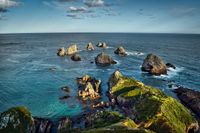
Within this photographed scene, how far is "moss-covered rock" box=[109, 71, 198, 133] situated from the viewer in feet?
133

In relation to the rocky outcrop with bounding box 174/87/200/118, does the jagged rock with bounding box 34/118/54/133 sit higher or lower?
higher

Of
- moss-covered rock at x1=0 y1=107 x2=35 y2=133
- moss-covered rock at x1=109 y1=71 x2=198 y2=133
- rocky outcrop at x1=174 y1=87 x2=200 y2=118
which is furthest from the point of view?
rocky outcrop at x1=174 y1=87 x2=200 y2=118

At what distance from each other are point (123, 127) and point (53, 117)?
23742 mm

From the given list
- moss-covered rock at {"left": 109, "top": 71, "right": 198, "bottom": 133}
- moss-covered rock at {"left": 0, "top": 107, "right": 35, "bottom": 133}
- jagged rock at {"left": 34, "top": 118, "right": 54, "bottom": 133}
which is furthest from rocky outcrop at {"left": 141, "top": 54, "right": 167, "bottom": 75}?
moss-covered rock at {"left": 0, "top": 107, "right": 35, "bottom": 133}

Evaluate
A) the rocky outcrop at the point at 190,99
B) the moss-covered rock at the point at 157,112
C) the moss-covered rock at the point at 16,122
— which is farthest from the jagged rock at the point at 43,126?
the rocky outcrop at the point at 190,99

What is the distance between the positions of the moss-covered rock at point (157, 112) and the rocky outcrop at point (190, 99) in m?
8.87

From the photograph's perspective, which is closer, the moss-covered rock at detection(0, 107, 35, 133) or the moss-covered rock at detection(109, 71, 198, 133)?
the moss-covered rock at detection(0, 107, 35, 133)

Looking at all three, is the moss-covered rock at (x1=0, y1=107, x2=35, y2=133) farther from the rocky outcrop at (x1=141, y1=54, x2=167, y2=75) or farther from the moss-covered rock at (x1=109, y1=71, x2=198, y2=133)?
the rocky outcrop at (x1=141, y1=54, x2=167, y2=75)

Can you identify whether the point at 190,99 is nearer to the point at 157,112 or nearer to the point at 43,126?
the point at 157,112

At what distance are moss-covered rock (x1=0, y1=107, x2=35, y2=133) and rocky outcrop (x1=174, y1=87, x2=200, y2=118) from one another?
1354 inches

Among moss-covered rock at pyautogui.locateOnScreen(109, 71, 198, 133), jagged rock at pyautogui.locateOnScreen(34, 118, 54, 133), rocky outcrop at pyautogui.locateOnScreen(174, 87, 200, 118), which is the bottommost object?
rocky outcrop at pyautogui.locateOnScreen(174, 87, 200, 118)

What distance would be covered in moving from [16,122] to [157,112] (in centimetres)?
2295

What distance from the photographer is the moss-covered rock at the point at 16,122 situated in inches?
1476

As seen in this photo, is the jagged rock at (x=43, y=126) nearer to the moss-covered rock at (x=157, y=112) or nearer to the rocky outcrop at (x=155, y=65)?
the moss-covered rock at (x=157, y=112)
